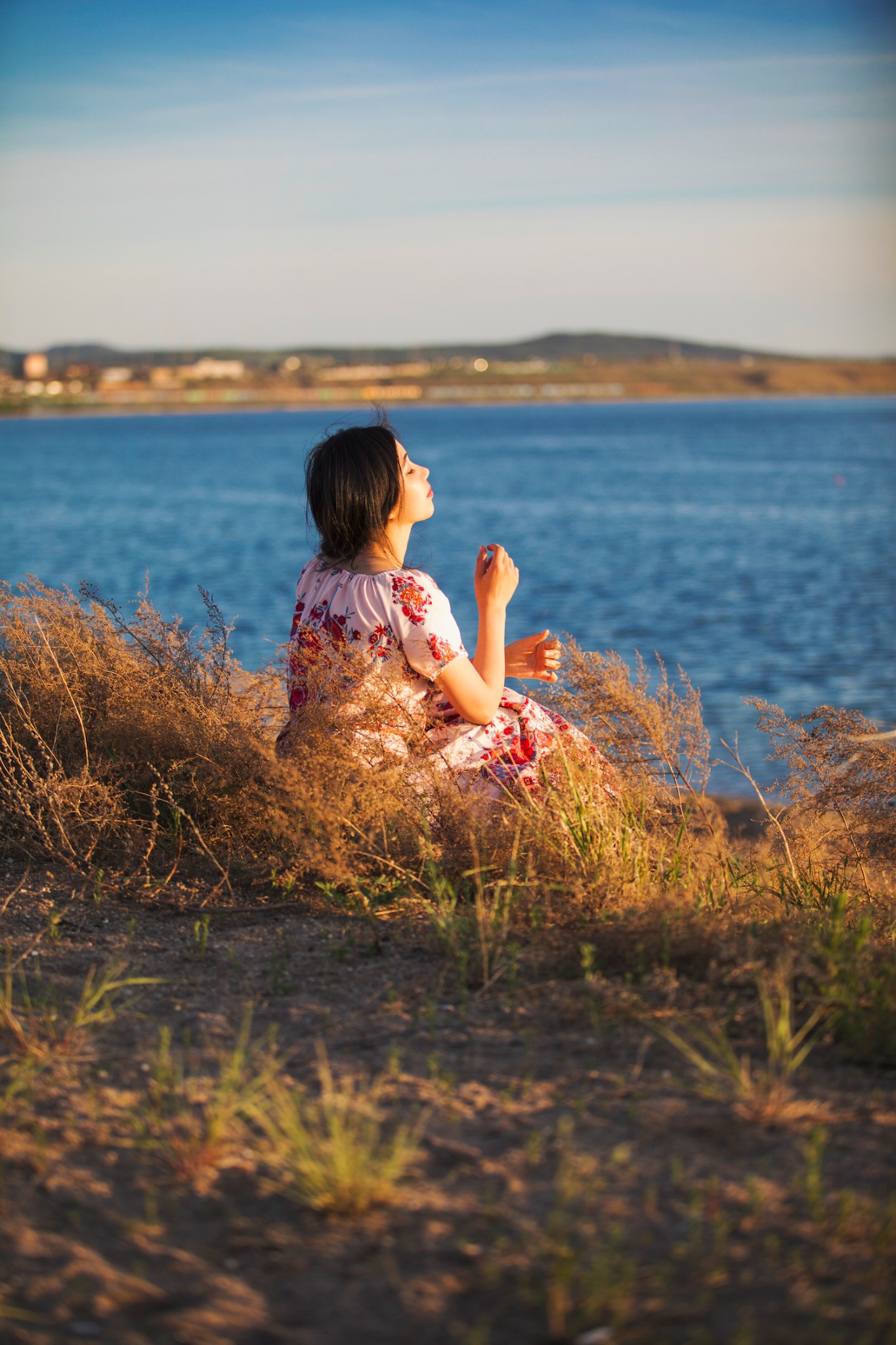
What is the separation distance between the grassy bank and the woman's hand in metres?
0.22

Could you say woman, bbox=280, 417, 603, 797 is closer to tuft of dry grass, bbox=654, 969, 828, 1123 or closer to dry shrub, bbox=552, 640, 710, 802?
dry shrub, bbox=552, 640, 710, 802

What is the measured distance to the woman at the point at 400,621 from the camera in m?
3.77

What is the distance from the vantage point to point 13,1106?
241cm

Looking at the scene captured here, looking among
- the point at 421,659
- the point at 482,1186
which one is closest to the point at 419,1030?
the point at 482,1186

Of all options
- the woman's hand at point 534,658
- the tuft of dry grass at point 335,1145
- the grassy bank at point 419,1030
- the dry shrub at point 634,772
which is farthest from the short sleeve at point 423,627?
the tuft of dry grass at point 335,1145

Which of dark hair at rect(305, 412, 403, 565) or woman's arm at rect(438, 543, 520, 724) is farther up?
dark hair at rect(305, 412, 403, 565)

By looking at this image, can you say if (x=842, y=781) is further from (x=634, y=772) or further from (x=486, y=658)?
(x=486, y=658)

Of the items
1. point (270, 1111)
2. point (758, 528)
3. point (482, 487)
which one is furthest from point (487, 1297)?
point (482, 487)

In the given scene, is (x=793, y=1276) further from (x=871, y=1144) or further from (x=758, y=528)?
Result: (x=758, y=528)

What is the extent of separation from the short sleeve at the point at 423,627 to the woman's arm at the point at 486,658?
0.05 m

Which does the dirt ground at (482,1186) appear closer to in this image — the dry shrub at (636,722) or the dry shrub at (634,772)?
the dry shrub at (634,772)

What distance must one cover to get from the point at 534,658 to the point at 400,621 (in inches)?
35.6

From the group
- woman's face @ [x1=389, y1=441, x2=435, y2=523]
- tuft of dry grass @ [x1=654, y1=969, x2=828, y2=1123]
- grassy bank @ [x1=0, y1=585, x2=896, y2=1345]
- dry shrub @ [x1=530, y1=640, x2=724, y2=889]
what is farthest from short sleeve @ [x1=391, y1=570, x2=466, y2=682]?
tuft of dry grass @ [x1=654, y1=969, x2=828, y2=1123]

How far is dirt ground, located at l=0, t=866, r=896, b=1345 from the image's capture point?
1.80 meters
